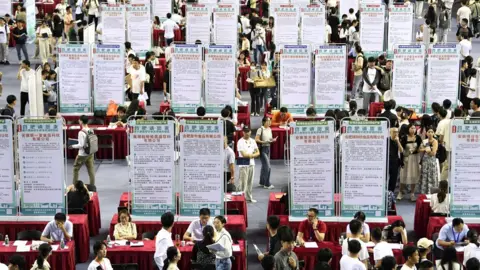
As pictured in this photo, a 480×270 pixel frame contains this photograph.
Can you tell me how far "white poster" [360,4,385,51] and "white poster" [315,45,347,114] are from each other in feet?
20.2

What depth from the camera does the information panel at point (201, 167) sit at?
59.6ft

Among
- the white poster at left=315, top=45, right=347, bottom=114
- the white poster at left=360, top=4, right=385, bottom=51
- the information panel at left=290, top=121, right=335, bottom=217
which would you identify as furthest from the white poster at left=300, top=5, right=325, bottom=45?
the information panel at left=290, top=121, right=335, bottom=217

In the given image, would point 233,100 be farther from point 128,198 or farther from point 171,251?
point 171,251

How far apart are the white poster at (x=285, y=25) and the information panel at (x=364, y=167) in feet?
45.8

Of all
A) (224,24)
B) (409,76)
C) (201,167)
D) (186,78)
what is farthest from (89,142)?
(224,24)

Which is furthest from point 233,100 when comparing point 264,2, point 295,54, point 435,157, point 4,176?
point 264,2

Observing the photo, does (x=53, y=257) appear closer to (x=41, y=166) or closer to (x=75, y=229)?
(x=75, y=229)

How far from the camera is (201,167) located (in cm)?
1831

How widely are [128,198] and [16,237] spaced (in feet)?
6.29

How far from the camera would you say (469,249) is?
16.3 m

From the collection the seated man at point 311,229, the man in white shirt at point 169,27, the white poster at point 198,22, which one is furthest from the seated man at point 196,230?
the man in white shirt at point 169,27

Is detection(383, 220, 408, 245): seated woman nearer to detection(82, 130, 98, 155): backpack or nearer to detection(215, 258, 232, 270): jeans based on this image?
detection(215, 258, 232, 270): jeans

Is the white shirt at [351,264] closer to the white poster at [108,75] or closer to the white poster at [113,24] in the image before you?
the white poster at [108,75]

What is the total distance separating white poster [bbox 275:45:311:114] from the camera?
25.2 meters
